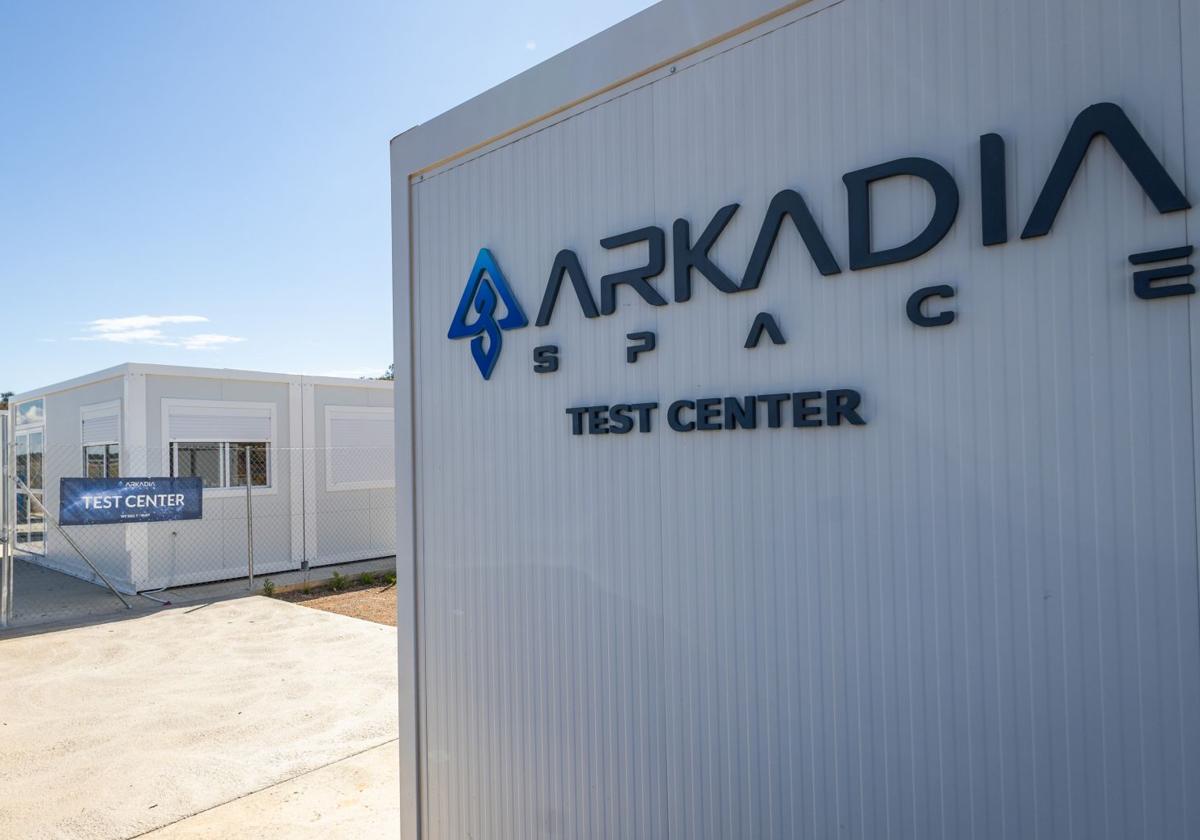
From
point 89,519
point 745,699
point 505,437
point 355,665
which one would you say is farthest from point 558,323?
point 89,519

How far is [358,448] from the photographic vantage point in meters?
15.8

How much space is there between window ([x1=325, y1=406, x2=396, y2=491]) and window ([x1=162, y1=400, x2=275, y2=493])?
1239mm

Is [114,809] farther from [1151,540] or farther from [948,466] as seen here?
[1151,540]

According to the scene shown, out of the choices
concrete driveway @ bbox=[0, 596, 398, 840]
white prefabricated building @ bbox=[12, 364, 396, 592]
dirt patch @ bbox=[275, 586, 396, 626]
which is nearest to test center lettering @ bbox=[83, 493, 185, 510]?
white prefabricated building @ bbox=[12, 364, 396, 592]

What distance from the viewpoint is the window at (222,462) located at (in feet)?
43.8

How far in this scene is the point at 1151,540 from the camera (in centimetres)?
230

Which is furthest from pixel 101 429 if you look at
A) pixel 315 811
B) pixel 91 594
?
pixel 315 811

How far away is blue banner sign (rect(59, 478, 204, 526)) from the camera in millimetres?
11195

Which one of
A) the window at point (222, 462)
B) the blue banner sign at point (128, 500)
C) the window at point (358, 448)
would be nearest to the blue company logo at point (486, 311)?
the blue banner sign at point (128, 500)

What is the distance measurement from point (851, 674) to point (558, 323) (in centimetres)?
205

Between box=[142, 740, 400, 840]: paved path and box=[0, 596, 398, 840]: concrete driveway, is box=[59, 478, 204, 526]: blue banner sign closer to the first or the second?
box=[0, 596, 398, 840]: concrete driveway

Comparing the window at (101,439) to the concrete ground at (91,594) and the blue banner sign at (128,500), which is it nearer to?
the blue banner sign at (128,500)

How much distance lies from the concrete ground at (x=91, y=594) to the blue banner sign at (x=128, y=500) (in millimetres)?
1332

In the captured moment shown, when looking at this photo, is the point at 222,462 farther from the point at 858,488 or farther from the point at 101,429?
the point at 858,488
